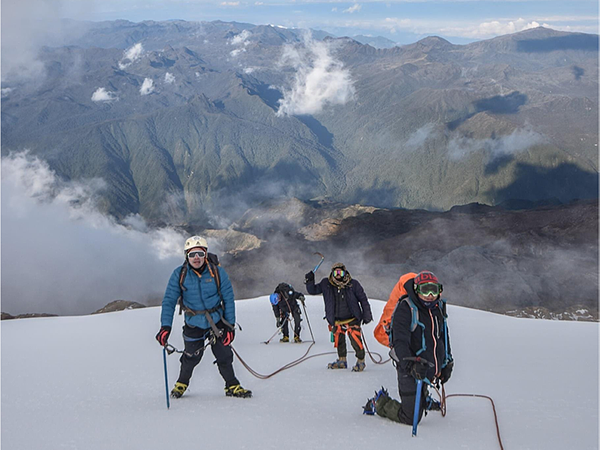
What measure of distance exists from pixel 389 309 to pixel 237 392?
335cm

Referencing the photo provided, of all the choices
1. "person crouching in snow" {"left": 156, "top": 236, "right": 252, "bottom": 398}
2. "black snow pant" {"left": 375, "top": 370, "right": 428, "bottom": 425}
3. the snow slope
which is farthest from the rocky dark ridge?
"person crouching in snow" {"left": 156, "top": 236, "right": 252, "bottom": 398}

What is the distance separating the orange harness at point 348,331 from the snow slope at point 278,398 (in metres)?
0.78

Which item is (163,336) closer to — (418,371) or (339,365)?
(418,371)

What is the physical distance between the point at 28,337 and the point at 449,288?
47.7m

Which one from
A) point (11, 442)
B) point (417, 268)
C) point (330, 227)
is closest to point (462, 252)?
point (417, 268)

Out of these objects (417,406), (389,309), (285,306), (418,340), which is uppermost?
(389,309)

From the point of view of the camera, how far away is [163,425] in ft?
23.2

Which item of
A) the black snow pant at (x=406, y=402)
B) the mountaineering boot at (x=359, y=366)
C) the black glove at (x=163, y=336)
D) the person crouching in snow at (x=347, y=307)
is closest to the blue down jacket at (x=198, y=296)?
the black glove at (x=163, y=336)

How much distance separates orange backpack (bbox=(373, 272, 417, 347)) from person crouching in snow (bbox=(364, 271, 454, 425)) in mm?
214

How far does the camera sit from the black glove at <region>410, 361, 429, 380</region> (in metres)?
6.69

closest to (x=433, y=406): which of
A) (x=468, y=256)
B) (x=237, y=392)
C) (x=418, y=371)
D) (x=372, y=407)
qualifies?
(x=372, y=407)

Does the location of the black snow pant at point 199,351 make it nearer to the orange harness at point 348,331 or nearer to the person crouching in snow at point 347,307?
the person crouching in snow at point 347,307

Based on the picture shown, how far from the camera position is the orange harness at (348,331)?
34.2ft

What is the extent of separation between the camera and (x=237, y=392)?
8.59m
